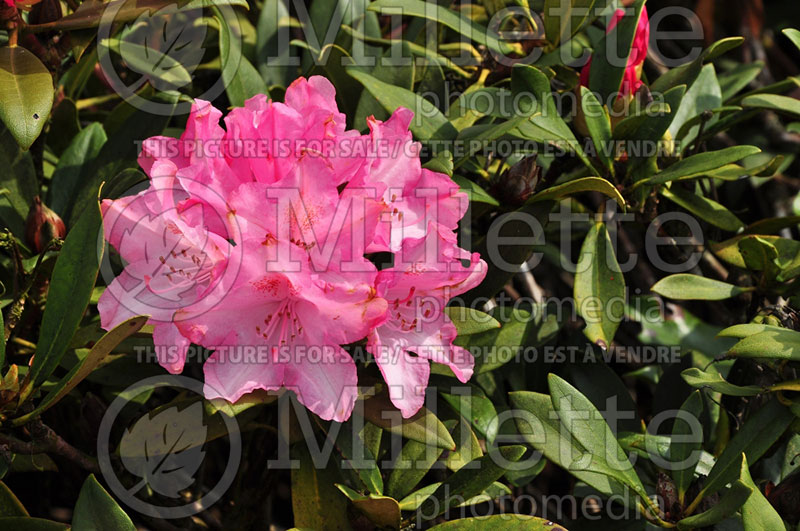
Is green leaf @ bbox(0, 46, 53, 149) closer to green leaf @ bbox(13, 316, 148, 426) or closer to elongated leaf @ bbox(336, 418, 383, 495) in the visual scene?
green leaf @ bbox(13, 316, 148, 426)

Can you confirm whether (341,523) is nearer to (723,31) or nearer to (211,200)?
(211,200)

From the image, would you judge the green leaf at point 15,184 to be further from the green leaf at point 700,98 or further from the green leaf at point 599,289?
the green leaf at point 700,98

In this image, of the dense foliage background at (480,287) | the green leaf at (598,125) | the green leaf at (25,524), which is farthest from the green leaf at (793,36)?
the green leaf at (25,524)

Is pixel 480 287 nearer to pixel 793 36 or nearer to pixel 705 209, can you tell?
pixel 705 209

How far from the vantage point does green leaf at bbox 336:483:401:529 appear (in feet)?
3.70

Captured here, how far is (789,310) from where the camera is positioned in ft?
4.27

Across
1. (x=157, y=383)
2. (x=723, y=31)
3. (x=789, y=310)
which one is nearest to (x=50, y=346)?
(x=157, y=383)

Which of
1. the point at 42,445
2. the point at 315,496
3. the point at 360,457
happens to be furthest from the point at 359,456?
the point at 42,445

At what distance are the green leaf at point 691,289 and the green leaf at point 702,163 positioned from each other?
16 cm

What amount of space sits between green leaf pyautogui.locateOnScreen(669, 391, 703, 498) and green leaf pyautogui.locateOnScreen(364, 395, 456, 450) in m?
0.34

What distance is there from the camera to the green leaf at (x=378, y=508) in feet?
3.70

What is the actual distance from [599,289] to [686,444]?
0.27 m

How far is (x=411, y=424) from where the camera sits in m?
1.19

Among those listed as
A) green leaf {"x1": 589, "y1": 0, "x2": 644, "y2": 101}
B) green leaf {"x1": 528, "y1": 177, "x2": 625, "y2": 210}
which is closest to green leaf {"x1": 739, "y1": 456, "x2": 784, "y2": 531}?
green leaf {"x1": 528, "y1": 177, "x2": 625, "y2": 210}
